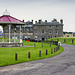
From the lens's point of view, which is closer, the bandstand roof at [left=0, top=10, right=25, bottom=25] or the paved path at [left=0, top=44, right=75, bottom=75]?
the paved path at [left=0, top=44, right=75, bottom=75]

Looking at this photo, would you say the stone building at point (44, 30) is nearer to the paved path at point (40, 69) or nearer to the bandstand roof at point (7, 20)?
the bandstand roof at point (7, 20)

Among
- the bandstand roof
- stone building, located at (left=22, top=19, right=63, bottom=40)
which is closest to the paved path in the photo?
the bandstand roof

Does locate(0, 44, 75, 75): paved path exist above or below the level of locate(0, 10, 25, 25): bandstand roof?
below

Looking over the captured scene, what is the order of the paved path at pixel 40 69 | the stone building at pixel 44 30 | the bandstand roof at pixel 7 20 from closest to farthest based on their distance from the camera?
the paved path at pixel 40 69 → the bandstand roof at pixel 7 20 → the stone building at pixel 44 30

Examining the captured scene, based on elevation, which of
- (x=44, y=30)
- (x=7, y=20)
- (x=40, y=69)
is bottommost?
(x=40, y=69)

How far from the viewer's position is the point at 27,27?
95750 mm

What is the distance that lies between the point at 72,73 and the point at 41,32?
3204 inches

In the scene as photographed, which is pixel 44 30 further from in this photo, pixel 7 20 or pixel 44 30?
pixel 7 20

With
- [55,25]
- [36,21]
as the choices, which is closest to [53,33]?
[55,25]

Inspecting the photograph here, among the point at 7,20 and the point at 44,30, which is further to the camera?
the point at 44,30

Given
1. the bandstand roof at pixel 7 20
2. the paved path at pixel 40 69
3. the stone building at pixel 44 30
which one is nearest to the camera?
the paved path at pixel 40 69

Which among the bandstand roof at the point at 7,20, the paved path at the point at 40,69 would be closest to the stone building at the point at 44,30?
the bandstand roof at the point at 7,20

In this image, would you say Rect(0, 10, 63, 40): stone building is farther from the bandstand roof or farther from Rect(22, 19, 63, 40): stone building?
the bandstand roof

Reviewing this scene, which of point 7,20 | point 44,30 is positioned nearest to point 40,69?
point 7,20
